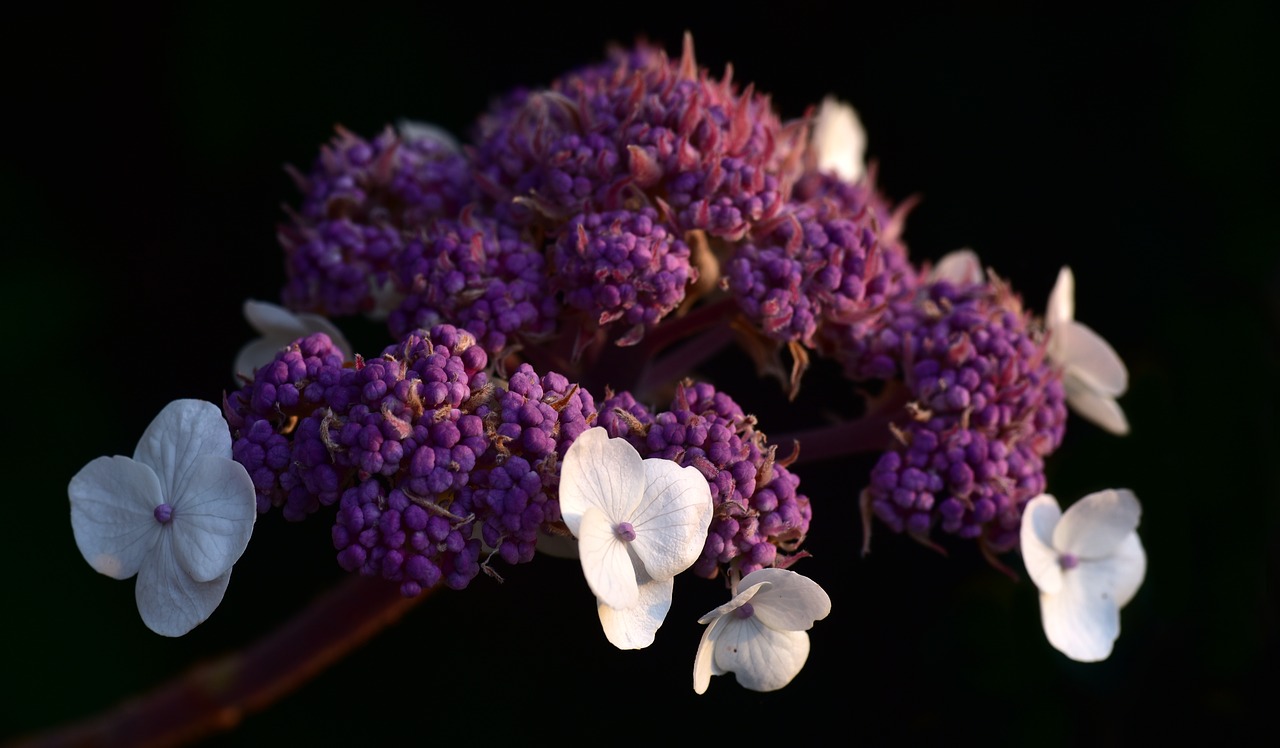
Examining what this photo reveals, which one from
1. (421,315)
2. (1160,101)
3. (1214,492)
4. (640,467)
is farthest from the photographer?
(1160,101)

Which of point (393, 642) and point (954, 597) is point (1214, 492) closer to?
point (954, 597)

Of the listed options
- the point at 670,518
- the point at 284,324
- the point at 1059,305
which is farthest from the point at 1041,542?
the point at 284,324

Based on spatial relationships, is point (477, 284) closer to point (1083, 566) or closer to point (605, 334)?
point (605, 334)

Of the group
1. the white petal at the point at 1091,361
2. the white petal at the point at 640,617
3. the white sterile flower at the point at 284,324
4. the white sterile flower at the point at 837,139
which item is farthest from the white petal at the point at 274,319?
the white petal at the point at 1091,361

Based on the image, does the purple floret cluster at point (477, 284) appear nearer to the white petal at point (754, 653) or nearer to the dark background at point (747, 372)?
the white petal at point (754, 653)

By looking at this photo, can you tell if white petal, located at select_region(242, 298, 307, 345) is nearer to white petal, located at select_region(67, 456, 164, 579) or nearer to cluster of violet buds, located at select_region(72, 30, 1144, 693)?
cluster of violet buds, located at select_region(72, 30, 1144, 693)

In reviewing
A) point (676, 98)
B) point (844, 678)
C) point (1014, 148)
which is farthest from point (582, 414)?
point (1014, 148)
